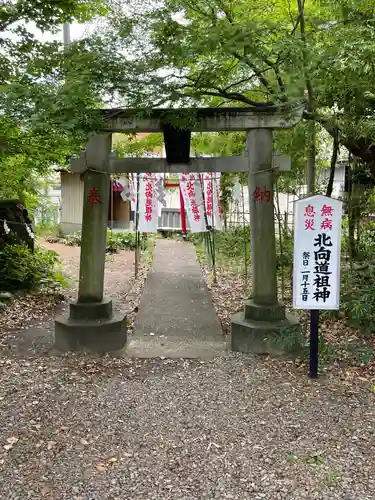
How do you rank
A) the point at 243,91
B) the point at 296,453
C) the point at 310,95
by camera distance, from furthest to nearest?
the point at 243,91 < the point at 310,95 < the point at 296,453

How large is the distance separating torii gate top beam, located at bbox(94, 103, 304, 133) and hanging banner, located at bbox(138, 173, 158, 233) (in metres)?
4.86

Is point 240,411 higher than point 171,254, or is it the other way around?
point 171,254

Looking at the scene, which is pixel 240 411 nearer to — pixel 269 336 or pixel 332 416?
pixel 332 416

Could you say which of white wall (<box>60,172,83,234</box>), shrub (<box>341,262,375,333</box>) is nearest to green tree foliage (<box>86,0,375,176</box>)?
A: shrub (<box>341,262,375,333</box>)

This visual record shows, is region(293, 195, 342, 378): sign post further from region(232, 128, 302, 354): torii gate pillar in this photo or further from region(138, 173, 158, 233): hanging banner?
region(138, 173, 158, 233): hanging banner

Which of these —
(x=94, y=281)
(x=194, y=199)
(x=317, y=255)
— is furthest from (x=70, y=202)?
(x=317, y=255)

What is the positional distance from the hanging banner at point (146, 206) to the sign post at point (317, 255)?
599cm

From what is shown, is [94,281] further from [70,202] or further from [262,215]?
[70,202]

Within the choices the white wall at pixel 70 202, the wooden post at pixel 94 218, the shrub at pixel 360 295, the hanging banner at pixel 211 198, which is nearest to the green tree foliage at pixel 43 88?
the wooden post at pixel 94 218

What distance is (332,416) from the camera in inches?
148

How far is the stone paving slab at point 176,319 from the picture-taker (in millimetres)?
5496

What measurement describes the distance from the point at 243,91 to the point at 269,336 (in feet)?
10.7

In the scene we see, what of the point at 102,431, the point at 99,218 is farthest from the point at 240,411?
the point at 99,218

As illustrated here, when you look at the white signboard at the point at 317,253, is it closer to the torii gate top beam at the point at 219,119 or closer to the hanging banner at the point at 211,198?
the torii gate top beam at the point at 219,119
